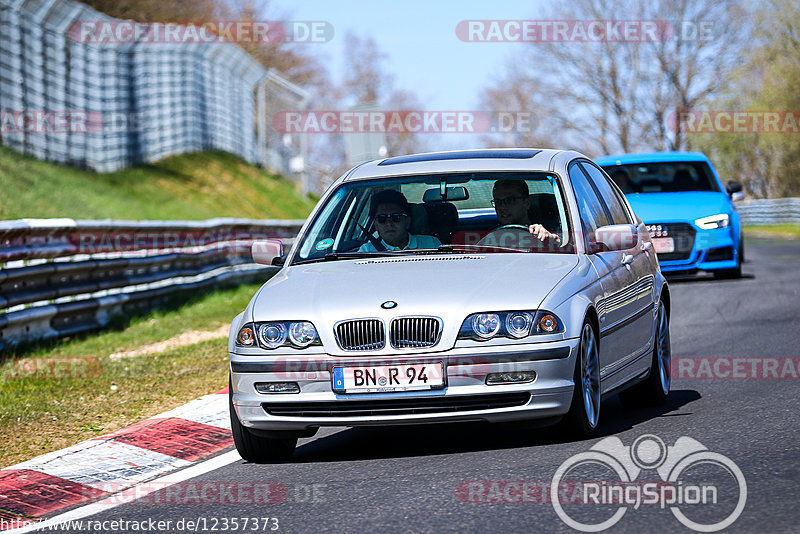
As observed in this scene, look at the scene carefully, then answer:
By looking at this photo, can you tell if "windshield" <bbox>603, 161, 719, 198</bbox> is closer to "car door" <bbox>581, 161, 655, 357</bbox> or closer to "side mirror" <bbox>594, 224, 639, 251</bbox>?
"car door" <bbox>581, 161, 655, 357</bbox>

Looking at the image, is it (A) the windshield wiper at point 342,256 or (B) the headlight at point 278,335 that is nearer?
(B) the headlight at point 278,335

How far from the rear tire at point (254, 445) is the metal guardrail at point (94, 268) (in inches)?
197

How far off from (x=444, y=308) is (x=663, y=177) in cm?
1176

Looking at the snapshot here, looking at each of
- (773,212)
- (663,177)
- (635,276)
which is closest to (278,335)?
(635,276)

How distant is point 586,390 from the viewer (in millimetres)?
6531

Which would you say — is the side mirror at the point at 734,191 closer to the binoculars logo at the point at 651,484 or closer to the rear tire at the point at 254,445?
the binoculars logo at the point at 651,484

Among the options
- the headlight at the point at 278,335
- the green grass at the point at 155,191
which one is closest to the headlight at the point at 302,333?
the headlight at the point at 278,335

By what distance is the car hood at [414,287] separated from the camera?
621cm

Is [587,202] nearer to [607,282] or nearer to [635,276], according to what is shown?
[635,276]

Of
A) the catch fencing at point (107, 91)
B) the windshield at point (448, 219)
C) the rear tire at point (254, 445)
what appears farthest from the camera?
the catch fencing at point (107, 91)

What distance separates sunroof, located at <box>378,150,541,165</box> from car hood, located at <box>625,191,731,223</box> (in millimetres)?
8638

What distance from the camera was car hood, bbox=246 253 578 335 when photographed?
20.4ft

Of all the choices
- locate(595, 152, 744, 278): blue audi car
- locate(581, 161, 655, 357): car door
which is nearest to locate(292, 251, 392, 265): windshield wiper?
locate(581, 161, 655, 357): car door

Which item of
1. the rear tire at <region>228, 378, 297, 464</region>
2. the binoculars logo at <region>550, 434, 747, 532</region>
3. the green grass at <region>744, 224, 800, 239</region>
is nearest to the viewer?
the binoculars logo at <region>550, 434, 747, 532</region>
